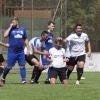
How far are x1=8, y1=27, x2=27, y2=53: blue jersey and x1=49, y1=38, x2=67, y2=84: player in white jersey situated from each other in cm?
100

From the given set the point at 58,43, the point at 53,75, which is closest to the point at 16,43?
the point at 58,43

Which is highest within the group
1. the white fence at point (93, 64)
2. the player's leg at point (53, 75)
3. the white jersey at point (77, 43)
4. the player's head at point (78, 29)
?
the player's head at point (78, 29)

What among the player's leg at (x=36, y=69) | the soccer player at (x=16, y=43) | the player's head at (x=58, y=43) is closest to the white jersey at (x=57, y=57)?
the player's head at (x=58, y=43)

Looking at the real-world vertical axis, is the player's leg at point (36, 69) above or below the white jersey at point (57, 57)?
below

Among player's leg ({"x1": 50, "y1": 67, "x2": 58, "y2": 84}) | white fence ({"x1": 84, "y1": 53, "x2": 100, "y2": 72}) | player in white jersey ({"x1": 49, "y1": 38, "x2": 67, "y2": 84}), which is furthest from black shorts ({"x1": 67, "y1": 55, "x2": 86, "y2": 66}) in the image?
white fence ({"x1": 84, "y1": 53, "x2": 100, "y2": 72})

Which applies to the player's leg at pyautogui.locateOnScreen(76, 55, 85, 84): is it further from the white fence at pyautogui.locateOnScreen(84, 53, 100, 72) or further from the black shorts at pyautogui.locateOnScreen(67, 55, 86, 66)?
the white fence at pyautogui.locateOnScreen(84, 53, 100, 72)

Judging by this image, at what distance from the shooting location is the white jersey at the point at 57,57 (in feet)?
54.4

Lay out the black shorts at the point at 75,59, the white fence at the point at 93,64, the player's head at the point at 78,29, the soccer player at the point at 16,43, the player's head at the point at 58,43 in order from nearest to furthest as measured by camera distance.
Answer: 1. the soccer player at the point at 16,43
2. the player's head at the point at 58,43
3. the player's head at the point at 78,29
4. the black shorts at the point at 75,59
5. the white fence at the point at 93,64

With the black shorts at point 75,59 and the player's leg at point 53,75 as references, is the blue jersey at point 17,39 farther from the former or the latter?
the black shorts at point 75,59

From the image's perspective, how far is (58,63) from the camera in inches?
652

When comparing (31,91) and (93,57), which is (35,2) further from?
(31,91)

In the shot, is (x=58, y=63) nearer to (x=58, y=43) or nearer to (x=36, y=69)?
(x=58, y=43)

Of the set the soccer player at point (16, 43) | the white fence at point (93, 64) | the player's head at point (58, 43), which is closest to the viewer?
the soccer player at point (16, 43)

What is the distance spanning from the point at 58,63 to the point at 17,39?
4.46 ft
